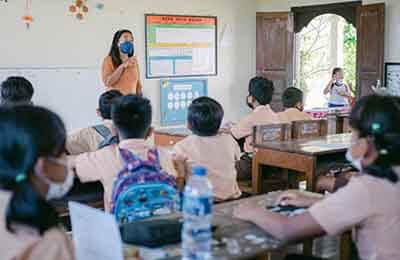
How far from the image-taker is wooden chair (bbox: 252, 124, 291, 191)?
4.37 metres

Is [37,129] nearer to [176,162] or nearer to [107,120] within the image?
Answer: [176,162]

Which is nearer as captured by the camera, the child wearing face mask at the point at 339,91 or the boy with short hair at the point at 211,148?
the boy with short hair at the point at 211,148

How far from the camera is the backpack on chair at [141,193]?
2.38 meters

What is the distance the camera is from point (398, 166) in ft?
6.54

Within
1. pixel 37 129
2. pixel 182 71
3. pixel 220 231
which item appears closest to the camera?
pixel 37 129

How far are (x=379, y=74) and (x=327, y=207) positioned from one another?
20.6 feet

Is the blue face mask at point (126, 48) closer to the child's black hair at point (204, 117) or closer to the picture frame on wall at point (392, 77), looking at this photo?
the child's black hair at point (204, 117)

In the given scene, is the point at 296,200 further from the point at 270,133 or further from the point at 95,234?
the point at 270,133

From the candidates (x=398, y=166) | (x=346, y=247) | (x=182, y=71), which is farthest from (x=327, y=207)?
(x=182, y=71)

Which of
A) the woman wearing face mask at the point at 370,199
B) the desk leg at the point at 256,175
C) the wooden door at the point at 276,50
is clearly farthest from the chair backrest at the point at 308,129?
the wooden door at the point at 276,50

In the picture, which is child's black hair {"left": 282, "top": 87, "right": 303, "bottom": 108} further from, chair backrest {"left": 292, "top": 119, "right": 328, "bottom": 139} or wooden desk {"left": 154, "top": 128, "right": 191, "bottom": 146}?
wooden desk {"left": 154, "top": 128, "right": 191, "bottom": 146}

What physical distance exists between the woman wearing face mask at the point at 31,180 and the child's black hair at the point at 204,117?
6.13 ft

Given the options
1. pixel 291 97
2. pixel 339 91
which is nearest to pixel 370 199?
pixel 291 97

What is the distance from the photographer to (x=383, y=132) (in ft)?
6.41
